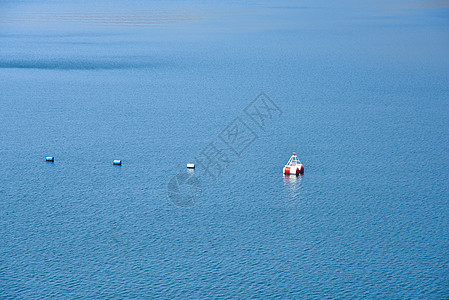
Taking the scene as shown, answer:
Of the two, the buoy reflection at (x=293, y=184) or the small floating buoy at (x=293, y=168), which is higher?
the small floating buoy at (x=293, y=168)

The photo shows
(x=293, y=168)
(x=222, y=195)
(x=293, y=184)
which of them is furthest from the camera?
(x=293, y=168)

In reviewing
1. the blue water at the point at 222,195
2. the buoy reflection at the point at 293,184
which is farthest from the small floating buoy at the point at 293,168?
the blue water at the point at 222,195

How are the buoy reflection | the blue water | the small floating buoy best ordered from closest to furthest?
the blue water
the buoy reflection
the small floating buoy

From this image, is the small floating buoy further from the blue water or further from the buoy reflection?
the blue water

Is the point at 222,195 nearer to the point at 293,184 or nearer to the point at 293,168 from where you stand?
the point at 293,184

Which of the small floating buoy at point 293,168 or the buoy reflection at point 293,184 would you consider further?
the small floating buoy at point 293,168

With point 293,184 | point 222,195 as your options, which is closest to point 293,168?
point 293,184

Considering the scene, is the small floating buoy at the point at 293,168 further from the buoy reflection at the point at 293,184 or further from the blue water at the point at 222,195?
the blue water at the point at 222,195

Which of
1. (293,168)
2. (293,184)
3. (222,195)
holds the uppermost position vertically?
(293,168)

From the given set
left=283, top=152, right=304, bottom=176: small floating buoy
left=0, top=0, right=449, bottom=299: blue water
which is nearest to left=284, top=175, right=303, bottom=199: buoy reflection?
left=0, top=0, right=449, bottom=299: blue water

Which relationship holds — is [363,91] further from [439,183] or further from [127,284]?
[127,284]

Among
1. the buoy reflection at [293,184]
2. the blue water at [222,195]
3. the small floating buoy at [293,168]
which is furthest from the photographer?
the small floating buoy at [293,168]
